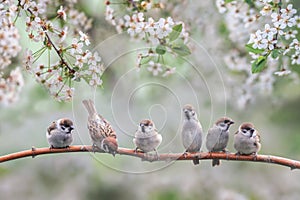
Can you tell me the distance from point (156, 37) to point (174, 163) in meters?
0.97

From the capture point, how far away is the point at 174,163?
263 cm

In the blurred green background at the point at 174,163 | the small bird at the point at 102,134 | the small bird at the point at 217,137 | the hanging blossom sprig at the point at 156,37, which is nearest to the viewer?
the small bird at the point at 102,134

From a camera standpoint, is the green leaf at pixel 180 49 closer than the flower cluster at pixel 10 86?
Yes

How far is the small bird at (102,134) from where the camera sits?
146 centimetres

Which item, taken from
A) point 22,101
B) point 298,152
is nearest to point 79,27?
point 22,101

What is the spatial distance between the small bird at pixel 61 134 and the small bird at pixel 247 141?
0.46 meters

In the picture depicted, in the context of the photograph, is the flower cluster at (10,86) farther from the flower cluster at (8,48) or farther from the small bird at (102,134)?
the small bird at (102,134)

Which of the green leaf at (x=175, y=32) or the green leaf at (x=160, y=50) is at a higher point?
the green leaf at (x=175, y=32)

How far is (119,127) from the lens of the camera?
1634mm

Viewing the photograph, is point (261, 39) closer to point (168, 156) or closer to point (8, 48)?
point (168, 156)

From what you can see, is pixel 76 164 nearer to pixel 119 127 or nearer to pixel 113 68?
pixel 113 68

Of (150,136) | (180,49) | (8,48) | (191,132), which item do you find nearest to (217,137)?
(191,132)

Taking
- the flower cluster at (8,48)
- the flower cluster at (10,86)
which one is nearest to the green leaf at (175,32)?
the flower cluster at (8,48)

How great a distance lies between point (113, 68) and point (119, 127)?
1.28 metres
